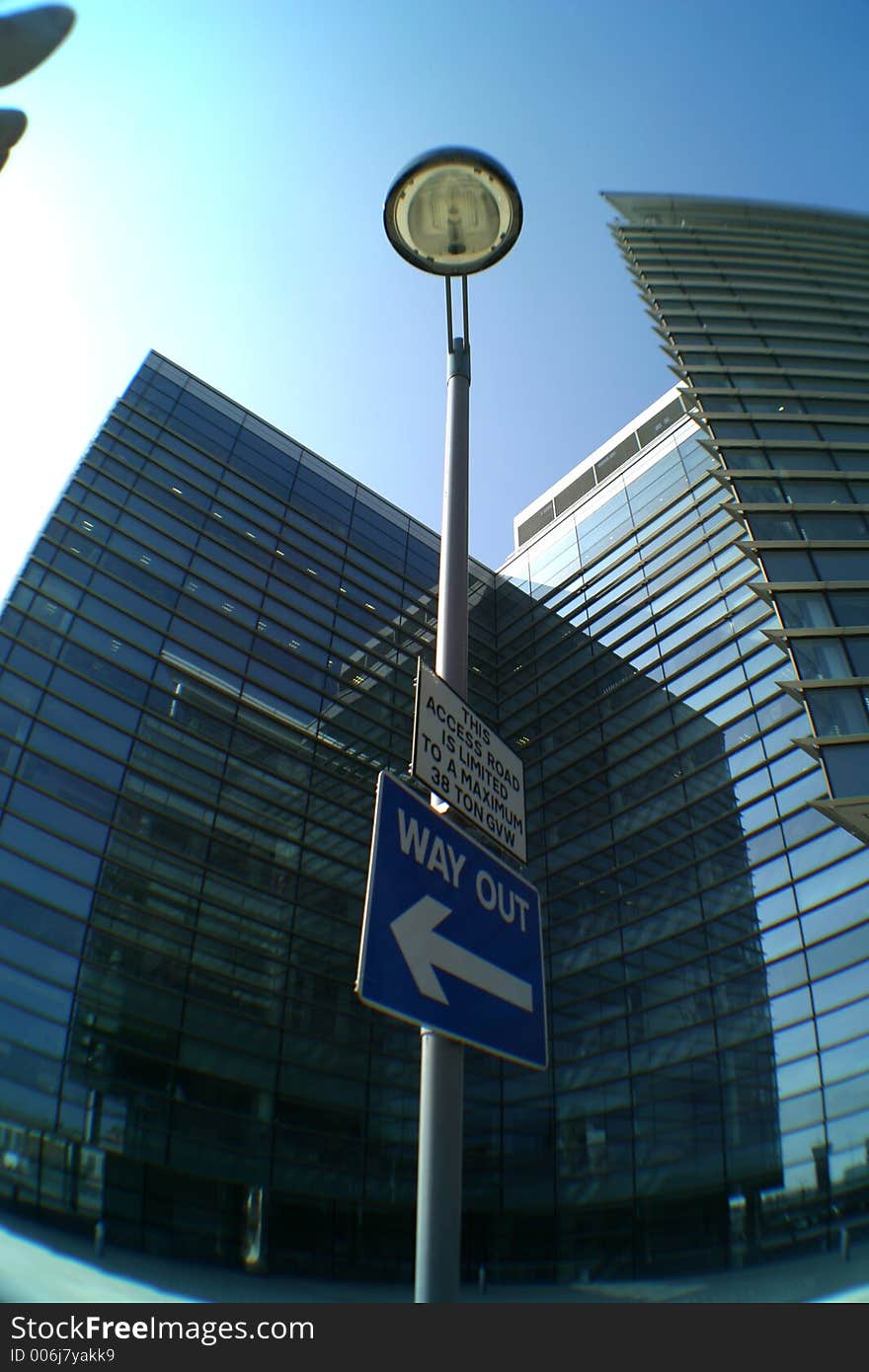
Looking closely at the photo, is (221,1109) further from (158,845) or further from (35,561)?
(35,561)

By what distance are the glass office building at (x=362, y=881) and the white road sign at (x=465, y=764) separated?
410 inches

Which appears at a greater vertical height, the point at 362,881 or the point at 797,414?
the point at 797,414

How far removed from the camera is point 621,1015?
2042cm

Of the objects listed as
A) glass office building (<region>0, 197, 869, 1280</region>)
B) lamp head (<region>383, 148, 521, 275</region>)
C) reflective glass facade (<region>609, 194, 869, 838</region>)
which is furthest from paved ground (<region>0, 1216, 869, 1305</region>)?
lamp head (<region>383, 148, 521, 275</region>)

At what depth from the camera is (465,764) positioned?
3.69 m

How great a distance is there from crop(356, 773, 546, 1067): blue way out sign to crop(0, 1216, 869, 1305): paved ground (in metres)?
12.1

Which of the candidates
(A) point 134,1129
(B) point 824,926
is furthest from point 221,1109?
(B) point 824,926

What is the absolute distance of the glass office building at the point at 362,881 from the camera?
1625cm

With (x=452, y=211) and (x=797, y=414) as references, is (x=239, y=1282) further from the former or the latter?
(x=797, y=414)

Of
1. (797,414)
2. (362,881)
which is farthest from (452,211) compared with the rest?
(362,881)

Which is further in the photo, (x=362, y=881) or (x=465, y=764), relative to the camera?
(x=362, y=881)

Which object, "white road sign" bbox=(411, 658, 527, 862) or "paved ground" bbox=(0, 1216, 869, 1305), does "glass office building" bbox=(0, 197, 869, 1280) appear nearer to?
"paved ground" bbox=(0, 1216, 869, 1305)

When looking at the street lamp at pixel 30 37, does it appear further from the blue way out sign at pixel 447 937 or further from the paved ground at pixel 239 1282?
the paved ground at pixel 239 1282

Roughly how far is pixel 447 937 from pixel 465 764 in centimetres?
84
